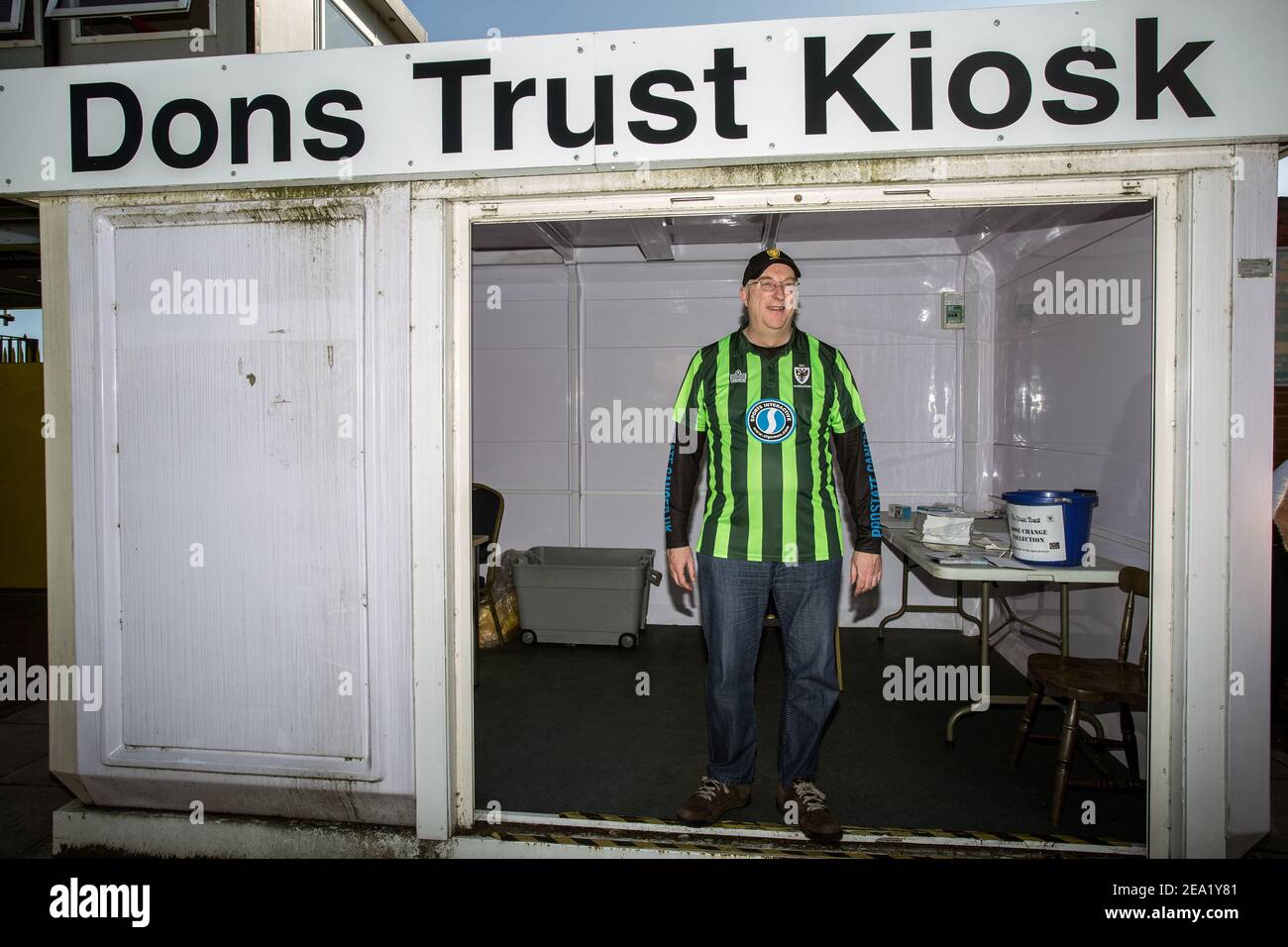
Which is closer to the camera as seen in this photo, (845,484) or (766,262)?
(766,262)

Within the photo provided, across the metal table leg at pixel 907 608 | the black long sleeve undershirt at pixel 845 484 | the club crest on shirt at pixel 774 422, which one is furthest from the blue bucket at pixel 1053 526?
the metal table leg at pixel 907 608

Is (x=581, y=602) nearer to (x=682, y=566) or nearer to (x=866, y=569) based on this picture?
(x=682, y=566)

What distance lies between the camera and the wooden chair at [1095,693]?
9.52ft

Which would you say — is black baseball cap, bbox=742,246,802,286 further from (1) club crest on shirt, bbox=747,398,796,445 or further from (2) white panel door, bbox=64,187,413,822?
(2) white panel door, bbox=64,187,413,822

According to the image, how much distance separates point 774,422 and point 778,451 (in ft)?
0.34

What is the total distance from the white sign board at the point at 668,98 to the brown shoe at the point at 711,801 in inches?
85.2

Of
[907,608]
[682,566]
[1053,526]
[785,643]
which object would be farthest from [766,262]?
[907,608]

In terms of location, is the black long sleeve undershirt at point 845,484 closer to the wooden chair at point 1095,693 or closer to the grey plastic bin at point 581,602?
the wooden chair at point 1095,693

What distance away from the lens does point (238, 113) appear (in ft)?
8.63

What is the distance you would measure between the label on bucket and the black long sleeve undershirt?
3.49ft

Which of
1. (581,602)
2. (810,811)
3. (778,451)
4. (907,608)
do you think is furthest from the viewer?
(907,608)

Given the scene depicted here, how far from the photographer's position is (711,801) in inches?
107

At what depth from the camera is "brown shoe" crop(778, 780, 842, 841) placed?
254 cm
